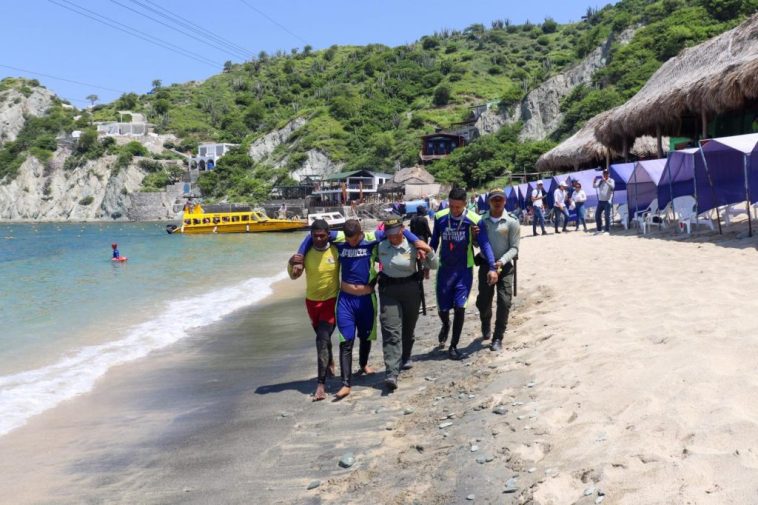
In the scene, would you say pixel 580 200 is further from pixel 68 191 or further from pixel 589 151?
pixel 68 191

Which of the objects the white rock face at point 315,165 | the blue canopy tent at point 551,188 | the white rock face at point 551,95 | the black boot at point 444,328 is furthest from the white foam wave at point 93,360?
the white rock face at point 315,165

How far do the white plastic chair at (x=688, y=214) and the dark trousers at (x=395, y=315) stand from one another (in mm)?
8204

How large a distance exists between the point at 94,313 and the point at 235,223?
3653 centimetres

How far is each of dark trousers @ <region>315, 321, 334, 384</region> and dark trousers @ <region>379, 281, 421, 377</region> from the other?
1.63 ft

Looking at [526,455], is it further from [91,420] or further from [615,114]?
[615,114]

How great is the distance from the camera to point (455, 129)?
74125 millimetres

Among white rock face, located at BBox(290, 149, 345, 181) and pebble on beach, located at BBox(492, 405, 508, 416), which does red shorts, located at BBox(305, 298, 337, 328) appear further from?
white rock face, located at BBox(290, 149, 345, 181)

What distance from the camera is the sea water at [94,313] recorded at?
6.75 meters

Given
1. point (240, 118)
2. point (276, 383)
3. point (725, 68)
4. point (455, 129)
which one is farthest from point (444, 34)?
point (276, 383)

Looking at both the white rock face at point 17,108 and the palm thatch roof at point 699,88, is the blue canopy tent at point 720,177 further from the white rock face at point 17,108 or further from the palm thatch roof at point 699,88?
the white rock face at point 17,108

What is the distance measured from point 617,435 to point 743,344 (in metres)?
1.48

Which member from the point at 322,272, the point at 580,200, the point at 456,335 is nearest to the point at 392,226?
the point at 322,272

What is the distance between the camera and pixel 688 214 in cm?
1182

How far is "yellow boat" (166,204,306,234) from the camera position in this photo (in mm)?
46812
